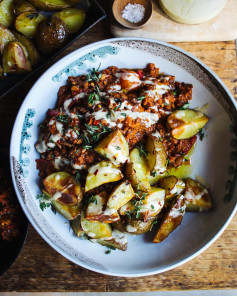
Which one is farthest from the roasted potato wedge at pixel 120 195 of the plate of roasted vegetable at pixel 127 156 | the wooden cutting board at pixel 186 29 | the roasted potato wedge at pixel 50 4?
the roasted potato wedge at pixel 50 4

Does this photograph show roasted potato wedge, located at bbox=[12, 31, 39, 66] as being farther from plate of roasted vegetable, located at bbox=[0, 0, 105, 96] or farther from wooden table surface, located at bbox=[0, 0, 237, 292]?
wooden table surface, located at bbox=[0, 0, 237, 292]

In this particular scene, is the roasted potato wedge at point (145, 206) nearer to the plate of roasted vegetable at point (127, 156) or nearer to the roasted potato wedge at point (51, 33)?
the plate of roasted vegetable at point (127, 156)

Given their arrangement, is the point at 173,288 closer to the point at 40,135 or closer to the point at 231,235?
the point at 231,235

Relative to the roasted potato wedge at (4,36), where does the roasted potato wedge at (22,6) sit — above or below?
above

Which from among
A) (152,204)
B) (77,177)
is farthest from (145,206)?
(77,177)

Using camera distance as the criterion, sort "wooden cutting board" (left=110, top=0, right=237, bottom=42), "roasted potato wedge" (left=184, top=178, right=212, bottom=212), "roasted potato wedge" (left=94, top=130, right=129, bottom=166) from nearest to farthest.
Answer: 1. "roasted potato wedge" (left=94, top=130, right=129, bottom=166)
2. "roasted potato wedge" (left=184, top=178, right=212, bottom=212)
3. "wooden cutting board" (left=110, top=0, right=237, bottom=42)

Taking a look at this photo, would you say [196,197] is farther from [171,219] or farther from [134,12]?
[134,12]

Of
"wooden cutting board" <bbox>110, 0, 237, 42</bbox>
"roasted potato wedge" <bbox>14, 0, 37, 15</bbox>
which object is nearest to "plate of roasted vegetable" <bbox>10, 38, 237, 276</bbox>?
"wooden cutting board" <bbox>110, 0, 237, 42</bbox>
